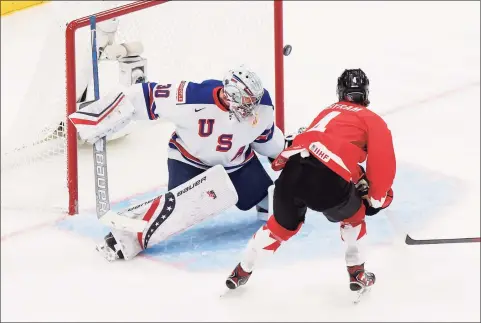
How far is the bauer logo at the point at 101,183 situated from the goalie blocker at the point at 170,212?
0.16 metres

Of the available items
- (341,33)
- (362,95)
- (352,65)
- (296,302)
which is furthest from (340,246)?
(341,33)

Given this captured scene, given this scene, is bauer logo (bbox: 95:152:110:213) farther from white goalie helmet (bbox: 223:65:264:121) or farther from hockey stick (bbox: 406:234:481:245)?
hockey stick (bbox: 406:234:481:245)

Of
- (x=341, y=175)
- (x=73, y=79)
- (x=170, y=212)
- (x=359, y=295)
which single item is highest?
(x=73, y=79)

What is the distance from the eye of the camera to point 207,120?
10.9 ft

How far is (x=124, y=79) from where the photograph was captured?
3898 millimetres

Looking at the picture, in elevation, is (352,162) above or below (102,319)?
above

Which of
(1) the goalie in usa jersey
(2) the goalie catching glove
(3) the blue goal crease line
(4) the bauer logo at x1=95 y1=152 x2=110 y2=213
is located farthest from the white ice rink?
(2) the goalie catching glove

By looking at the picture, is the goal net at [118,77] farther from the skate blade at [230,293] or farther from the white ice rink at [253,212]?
the skate blade at [230,293]

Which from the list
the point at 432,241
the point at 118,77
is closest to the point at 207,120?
the point at 118,77

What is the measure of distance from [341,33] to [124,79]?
6.44ft

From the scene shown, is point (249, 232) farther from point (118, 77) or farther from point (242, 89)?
point (118, 77)

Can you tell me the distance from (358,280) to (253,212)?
71 cm

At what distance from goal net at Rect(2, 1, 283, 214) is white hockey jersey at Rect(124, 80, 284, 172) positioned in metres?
0.33

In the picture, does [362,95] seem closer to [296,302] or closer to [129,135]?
[296,302]
